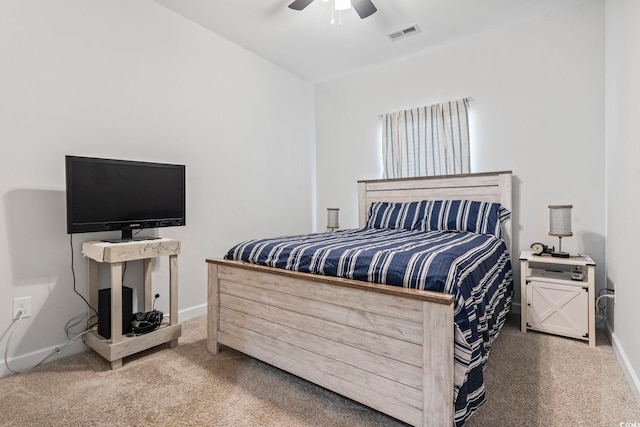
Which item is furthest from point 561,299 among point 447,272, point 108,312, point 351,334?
point 108,312

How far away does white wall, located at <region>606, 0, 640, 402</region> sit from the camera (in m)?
1.74

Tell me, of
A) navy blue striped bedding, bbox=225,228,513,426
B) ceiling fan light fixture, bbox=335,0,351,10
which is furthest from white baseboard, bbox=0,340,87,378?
ceiling fan light fixture, bbox=335,0,351,10

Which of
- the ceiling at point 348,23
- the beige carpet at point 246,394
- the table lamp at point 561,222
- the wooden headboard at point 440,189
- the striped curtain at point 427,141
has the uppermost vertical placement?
the ceiling at point 348,23

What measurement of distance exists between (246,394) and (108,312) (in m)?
1.09

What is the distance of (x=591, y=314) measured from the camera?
7.46 ft

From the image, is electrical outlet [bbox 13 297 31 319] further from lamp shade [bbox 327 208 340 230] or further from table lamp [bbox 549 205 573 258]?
table lamp [bbox 549 205 573 258]

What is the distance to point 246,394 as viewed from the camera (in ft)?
5.57

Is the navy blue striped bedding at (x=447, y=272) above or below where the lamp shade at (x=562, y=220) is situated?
below

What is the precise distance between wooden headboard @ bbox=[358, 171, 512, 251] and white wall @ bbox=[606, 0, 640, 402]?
74 centimetres

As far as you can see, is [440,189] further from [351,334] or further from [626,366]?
[351,334]

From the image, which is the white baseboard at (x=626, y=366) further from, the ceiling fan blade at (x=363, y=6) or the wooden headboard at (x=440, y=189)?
the ceiling fan blade at (x=363, y=6)

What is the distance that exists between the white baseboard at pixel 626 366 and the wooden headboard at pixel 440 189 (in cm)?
99

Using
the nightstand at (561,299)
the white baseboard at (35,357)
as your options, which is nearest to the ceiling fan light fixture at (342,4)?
the nightstand at (561,299)

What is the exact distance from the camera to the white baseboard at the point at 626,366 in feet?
5.34
